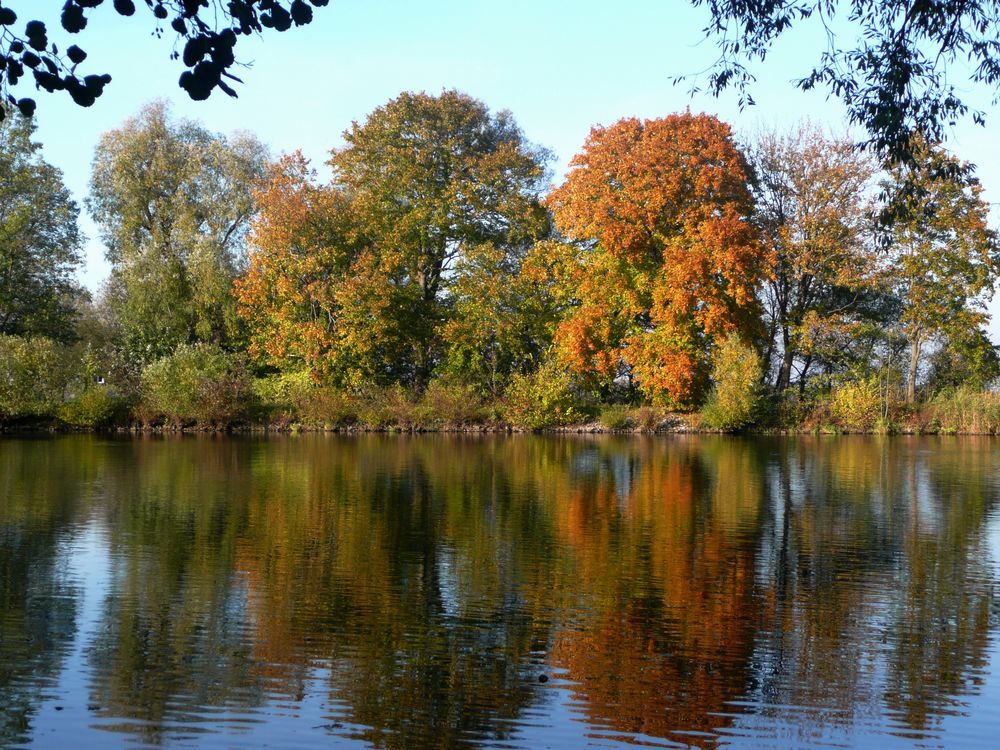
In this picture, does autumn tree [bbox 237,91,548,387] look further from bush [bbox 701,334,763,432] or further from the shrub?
bush [bbox 701,334,763,432]

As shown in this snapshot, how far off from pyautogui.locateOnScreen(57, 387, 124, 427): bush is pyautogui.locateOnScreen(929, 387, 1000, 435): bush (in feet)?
101

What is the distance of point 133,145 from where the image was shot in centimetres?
4603

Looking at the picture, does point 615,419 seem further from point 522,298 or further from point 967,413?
point 967,413

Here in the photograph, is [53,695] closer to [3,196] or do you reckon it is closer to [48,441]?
[48,441]

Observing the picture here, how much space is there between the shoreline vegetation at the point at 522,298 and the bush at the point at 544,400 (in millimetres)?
98

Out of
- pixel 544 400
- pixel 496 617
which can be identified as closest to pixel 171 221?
pixel 544 400

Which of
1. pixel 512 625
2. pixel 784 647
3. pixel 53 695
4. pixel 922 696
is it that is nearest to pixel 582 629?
pixel 512 625

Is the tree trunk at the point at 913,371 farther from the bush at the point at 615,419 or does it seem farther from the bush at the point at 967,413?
the bush at the point at 615,419

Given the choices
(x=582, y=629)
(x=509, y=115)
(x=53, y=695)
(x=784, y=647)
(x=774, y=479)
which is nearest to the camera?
(x=53, y=695)

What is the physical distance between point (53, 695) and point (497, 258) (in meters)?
35.1

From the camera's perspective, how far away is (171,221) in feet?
154

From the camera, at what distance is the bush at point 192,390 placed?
38.5 metres

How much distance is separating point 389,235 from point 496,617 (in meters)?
33.6

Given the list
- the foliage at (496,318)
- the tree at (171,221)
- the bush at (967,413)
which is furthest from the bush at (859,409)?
the tree at (171,221)
